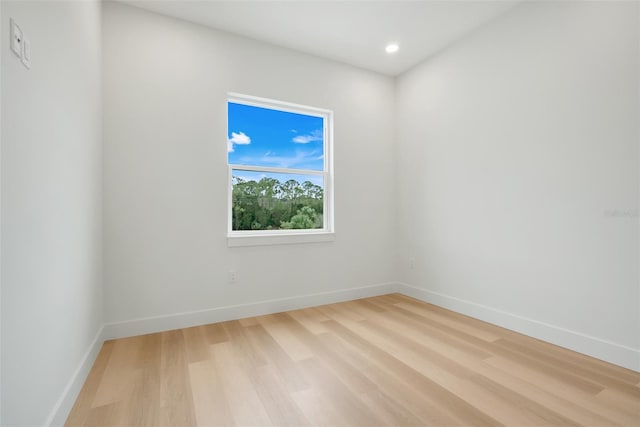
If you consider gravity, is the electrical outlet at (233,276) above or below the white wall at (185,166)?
below

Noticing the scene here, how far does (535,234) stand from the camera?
2.56m

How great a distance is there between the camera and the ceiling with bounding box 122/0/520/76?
2.65 m

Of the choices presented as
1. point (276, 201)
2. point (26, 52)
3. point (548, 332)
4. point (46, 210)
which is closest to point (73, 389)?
point (46, 210)

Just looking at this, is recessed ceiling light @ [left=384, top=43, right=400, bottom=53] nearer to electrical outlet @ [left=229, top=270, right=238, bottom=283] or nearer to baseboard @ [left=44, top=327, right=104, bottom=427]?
electrical outlet @ [left=229, top=270, right=238, bottom=283]

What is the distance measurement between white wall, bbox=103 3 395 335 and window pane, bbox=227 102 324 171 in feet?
0.59

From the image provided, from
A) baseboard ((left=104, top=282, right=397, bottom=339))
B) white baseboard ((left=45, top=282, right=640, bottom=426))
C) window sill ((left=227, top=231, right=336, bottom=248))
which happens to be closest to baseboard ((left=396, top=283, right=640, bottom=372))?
white baseboard ((left=45, top=282, right=640, bottom=426))

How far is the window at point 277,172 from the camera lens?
10.3 ft

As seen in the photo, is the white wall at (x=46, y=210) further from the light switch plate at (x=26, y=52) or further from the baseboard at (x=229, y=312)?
the baseboard at (x=229, y=312)

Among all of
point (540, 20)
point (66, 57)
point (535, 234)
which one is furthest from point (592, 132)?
point (66, 57)

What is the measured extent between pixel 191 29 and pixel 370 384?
3.32m

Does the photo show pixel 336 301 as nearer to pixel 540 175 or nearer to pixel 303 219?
pixel 303 219

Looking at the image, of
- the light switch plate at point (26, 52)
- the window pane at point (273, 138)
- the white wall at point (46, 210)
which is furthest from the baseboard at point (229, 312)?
the light switch plate at point (26, 52)

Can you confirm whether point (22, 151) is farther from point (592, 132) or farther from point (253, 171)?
point (592, 132)

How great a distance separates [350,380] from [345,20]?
9.89 ft
